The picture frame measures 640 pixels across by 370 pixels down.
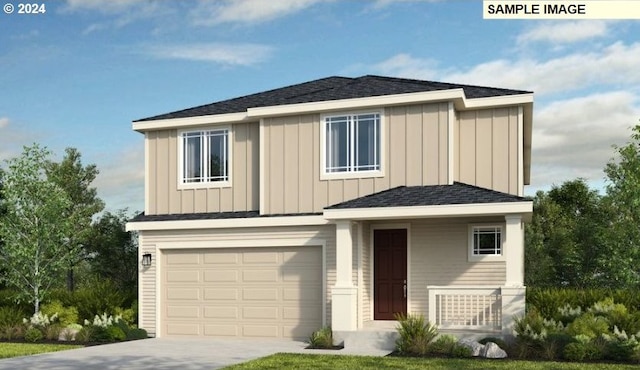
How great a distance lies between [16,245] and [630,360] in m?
15.1

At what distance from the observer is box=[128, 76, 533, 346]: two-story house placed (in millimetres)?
16984

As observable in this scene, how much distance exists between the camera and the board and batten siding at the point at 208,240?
18.2 metres

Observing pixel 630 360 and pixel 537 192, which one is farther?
pixel 537 192

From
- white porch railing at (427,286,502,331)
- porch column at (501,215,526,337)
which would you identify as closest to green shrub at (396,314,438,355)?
white porch railing at (427,286,502,331)

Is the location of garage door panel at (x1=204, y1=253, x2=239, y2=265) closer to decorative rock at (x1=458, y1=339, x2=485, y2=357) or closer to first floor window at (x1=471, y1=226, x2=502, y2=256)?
first floor window at (x1=471, y1=226, x2=502, y2=256)

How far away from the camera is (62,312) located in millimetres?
20188

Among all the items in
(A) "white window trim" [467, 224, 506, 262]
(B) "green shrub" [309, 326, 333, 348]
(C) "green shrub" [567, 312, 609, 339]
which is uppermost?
(A) "white window trim" [467, 224, 506, 262]

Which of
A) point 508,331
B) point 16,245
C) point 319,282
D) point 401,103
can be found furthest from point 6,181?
point 508,331

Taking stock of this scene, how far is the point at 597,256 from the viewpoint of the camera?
33469 mm

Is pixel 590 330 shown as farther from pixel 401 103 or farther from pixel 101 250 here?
pixel 101 250

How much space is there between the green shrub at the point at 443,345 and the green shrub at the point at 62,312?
9.29m

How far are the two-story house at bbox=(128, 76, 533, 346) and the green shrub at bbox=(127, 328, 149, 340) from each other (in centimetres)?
32

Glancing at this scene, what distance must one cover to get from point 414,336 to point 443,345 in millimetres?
607

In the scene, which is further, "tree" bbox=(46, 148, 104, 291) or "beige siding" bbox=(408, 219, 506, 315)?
"tree" bbox=(46, 148, 104, 291)
